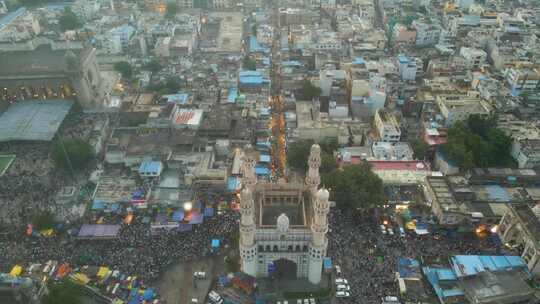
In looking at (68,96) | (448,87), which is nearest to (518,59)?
(448,87)

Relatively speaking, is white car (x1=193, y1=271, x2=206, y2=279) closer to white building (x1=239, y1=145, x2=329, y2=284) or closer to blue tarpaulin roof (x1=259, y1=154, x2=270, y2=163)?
white building (x1=239, y1=145, x2=329, y2=284)

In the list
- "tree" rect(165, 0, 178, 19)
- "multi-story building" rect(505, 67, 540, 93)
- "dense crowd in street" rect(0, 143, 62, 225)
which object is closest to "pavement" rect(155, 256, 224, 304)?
"dense crowd in street" rect(0, 143, 62, 225)

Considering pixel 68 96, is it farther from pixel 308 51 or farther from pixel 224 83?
pixel 308 51

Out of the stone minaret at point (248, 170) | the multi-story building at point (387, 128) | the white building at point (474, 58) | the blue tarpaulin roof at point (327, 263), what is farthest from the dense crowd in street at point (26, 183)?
the white building at point (474, 58)

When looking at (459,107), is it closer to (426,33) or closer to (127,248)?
(426,33)

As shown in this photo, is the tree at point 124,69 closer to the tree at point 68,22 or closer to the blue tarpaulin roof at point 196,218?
the tree at point 68,22

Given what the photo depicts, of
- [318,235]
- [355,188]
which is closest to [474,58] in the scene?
[355,188]
